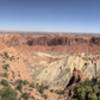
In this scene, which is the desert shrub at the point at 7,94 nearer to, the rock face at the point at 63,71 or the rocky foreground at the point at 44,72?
the rocky foreground at the point at 44,72

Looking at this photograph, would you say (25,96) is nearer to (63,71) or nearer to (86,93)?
(86,93)

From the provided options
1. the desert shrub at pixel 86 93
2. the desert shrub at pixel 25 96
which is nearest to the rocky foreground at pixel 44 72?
the desert shrub at pixel 25 96

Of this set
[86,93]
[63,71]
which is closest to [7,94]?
[86,93]

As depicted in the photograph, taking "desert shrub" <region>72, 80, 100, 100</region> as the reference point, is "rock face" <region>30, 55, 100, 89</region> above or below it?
below

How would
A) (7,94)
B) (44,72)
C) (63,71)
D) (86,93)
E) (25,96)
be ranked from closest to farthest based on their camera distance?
(7,94) → (25,96) → (86,93) → (63,71) → (44,72)

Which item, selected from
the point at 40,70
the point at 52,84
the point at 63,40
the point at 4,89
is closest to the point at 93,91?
the point at 4,89

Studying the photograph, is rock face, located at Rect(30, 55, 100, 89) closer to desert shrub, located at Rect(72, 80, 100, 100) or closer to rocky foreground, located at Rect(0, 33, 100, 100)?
rocky foreground, located at Rect(0, 33, 100, 100)

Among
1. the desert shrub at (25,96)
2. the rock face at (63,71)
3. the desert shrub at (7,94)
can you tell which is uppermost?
the desert shrub at (7,94)

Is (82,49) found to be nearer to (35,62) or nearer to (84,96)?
(35,62)

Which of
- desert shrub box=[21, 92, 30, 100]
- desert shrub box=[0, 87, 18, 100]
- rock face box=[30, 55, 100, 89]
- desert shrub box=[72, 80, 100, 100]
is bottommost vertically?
rock face box=[30, 55, 100, 89]

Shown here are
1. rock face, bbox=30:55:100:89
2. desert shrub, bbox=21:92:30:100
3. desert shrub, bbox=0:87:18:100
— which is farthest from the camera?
rock face, bbox=30:55:100:89

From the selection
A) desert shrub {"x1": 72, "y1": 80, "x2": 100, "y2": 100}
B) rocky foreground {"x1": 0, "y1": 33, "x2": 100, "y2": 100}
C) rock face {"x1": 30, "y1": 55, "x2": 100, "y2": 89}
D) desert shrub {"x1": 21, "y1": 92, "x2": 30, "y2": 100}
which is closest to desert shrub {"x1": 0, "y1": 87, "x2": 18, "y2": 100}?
desert shrub {"x1": 21, "y1": 92, "x2": 30, "y2": 100}
